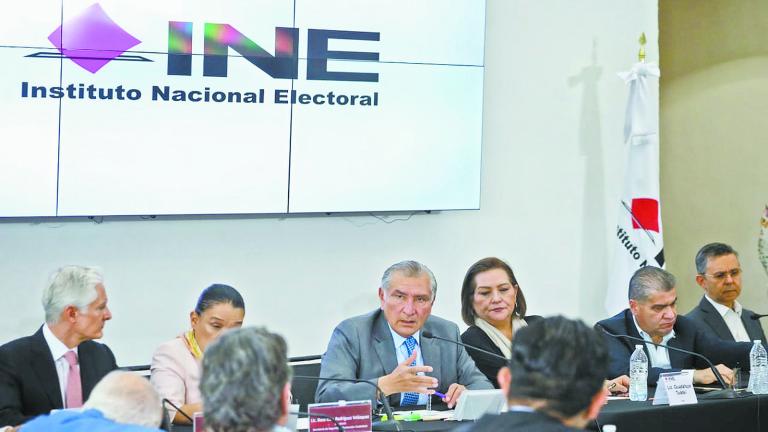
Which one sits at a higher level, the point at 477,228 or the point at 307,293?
the point at 477,228

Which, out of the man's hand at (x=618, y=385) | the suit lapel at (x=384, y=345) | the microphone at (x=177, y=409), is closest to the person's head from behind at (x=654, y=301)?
the man's hand at (x=618, y=385)

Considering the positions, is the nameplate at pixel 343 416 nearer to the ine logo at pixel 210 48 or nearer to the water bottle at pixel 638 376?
the water bottle at pixel 638 376

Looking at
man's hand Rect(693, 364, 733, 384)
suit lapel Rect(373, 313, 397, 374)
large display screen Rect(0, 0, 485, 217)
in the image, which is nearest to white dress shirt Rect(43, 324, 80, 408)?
suit lapel Rect(373, 313, 397, 374)

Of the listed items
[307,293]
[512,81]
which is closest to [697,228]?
[512,81]

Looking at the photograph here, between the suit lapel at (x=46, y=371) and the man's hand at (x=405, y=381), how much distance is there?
46.6 inches

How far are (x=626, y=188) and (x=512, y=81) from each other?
97 centimetres

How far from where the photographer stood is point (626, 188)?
6652 millimetres

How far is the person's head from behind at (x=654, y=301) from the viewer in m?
5.02

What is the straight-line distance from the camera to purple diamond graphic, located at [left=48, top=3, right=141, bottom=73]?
5.12 metres

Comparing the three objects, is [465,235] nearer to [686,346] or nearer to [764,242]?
[686,346]

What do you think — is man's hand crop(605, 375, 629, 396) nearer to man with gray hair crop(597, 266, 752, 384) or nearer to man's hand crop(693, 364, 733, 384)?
man with gray hair crop(597, 266, 752, 384)

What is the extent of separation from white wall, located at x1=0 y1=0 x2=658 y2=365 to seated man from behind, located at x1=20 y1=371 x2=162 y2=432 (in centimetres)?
286

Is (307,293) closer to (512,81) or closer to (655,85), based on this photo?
(512,81)

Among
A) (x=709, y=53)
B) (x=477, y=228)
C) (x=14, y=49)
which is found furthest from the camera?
(x=709, y=53)
